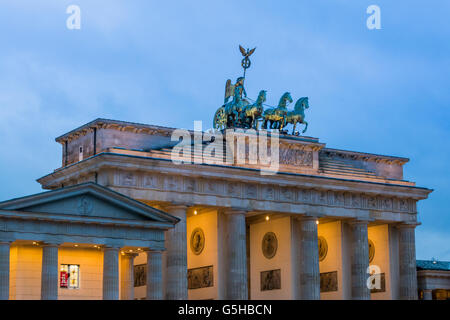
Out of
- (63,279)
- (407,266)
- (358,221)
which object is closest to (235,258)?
(358,221)

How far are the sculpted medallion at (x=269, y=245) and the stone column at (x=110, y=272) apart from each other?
21.8 metres

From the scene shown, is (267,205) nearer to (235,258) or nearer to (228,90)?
(235,258)

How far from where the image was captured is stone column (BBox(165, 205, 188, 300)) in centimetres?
5684

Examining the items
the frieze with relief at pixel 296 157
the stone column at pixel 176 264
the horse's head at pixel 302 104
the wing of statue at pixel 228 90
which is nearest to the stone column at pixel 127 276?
the stone column at pixel 176 264

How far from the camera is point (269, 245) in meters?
66.4

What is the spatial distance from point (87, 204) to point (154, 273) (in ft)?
19.3

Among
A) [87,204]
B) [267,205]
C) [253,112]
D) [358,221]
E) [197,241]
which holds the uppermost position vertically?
[253,112]

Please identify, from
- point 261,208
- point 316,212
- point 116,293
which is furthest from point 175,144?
point 116,293

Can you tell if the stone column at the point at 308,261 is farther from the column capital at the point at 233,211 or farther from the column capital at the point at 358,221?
the column capital at the point at 233,211

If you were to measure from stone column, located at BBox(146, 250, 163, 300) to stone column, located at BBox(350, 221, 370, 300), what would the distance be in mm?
21952

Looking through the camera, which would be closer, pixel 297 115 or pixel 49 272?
pixel 49 272

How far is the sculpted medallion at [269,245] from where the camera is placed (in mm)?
65750
